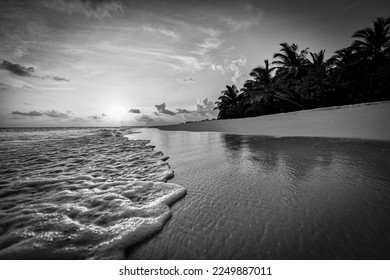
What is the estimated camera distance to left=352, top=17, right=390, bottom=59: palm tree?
51.6ft

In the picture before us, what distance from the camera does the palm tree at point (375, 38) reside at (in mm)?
15719

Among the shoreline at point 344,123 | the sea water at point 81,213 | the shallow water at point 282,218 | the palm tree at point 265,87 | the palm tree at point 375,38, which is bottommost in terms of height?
the sea water at point 81,213

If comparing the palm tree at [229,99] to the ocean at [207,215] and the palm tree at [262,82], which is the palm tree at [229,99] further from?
the ocean at [207,215]

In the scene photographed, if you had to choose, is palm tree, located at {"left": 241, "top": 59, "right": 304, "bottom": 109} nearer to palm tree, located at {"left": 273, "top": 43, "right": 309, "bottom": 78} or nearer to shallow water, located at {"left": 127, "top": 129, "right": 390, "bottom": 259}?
palm tree, located at {"left": 273, "top": 43, "right": 309, "bottom": 78}

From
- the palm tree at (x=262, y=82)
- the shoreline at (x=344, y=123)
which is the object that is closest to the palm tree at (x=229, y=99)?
the palm tree at (x=262, y=82)

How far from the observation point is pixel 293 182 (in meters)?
1.93

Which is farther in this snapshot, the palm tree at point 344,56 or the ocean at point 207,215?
the palm tree at point 344,56

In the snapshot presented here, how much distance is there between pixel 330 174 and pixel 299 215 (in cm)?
125

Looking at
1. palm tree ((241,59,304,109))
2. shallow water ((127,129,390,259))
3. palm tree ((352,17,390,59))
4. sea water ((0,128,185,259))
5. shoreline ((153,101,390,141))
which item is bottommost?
sea water ((0,128,185,259))

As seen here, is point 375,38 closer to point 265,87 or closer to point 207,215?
point 265,87

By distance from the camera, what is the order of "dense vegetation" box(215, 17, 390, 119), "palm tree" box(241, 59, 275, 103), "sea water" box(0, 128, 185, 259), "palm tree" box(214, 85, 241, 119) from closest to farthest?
"sea water" box(0, 128, 185, 259) < "dense vegetation" box(215, 17, 390, 119) < "palm tree" box(241, 59, 275, 103) < "palm tree" box(214, 85, 241, 119)

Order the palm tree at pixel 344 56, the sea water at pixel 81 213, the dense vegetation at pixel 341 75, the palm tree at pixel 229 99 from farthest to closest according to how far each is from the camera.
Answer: the palm tree at pixel 229 99, the palm tree at pixel 344 56, the dense vegetation at pixel 341 75, the sea water at pixel 81 213

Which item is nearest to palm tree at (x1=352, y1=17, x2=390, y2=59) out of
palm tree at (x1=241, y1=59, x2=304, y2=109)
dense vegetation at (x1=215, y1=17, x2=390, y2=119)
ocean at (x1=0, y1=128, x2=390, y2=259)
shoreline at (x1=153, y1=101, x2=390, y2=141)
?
dense vegetation at (x1=215, y1=17, x2=390, y2=119)
